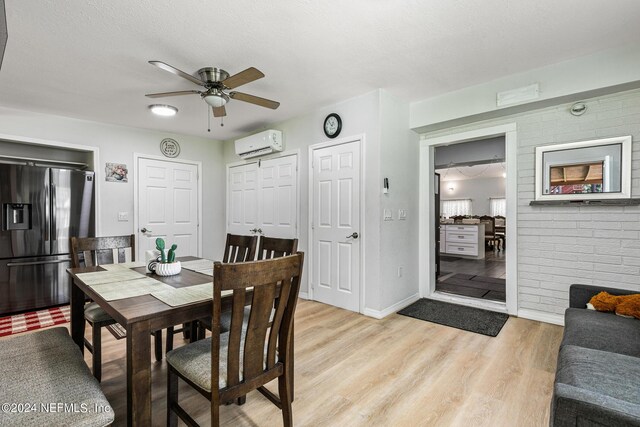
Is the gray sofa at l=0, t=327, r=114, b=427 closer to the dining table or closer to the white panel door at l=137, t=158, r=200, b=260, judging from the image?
the dining table

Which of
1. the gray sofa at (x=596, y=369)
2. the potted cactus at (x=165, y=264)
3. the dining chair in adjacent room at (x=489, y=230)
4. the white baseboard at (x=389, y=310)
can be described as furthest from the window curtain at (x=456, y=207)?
the potted cactus at (x=165, y=264)

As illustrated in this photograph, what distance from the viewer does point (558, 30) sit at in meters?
2.22

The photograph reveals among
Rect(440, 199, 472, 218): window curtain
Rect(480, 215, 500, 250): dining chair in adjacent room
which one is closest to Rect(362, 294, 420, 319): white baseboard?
Rect(480, 215, 500, 250): dining chair in adjacent room

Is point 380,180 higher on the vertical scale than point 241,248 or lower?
higher

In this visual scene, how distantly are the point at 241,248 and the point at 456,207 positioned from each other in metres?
11.5

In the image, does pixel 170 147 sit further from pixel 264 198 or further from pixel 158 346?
pixel 158 346

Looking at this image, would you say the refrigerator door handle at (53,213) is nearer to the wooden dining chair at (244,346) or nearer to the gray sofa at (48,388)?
the gray sofa at (48,388)

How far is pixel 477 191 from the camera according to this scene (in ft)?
38.0

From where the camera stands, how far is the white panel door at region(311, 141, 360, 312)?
11.4 ft

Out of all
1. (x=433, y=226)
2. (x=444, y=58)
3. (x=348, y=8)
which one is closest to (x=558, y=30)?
(x=444, y=58)

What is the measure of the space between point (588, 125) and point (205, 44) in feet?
11.3

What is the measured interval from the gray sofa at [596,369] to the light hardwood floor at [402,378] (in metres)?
0.45

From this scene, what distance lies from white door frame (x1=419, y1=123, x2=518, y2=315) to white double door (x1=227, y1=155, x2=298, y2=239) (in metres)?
1.70

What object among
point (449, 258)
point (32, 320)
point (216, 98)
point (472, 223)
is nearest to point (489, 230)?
point (472, 223)
